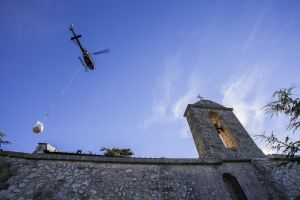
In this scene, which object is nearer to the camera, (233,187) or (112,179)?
(112,179)

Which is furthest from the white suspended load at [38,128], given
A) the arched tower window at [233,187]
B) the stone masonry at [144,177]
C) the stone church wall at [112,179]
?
the arched tower window at [233,187]

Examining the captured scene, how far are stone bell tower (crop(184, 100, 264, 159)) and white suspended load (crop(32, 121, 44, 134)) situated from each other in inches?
248

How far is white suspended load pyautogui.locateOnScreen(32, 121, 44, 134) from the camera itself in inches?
290

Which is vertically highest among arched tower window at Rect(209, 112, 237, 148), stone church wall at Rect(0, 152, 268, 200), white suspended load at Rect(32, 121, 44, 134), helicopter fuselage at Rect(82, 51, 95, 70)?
helicopter fuselage at Rect(82, 51, 95, 70)

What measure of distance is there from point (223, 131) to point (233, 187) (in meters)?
3.53

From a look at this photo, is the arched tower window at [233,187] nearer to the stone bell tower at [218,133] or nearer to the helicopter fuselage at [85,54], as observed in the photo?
the stone bell tower at [218,133]

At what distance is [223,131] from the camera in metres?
10.5

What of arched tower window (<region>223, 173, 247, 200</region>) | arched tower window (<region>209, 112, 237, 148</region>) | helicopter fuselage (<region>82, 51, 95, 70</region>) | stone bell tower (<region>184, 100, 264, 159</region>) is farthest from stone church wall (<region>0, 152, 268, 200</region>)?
helicopter fuselage (<region>82, 51, 95, 70</region>)

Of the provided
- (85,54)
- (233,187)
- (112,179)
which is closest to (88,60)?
(85,54)

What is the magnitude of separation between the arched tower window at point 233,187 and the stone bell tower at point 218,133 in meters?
0.96

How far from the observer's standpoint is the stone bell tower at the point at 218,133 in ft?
28.7

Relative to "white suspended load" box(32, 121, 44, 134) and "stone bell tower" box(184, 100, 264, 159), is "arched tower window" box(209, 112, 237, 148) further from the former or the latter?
"white suspended load" box(32, 121, 44, 134)

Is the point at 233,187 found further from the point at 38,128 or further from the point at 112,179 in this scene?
the point at 38,128

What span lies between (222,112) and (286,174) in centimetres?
405
